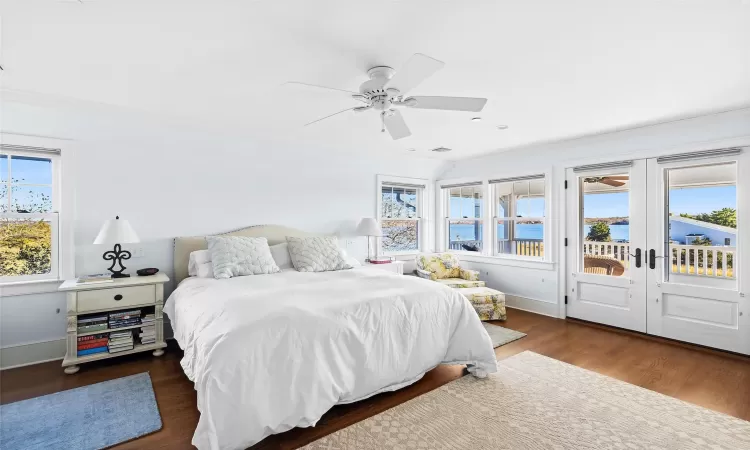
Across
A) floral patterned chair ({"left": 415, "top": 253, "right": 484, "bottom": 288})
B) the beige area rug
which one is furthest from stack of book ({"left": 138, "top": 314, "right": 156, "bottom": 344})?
floral patterned chair ({"left": 415, "top": 253, "right": 484, "bottom": 288})

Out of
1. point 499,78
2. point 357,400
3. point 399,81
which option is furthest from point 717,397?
point 399,81

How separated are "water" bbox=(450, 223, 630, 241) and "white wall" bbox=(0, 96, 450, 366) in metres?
2.31

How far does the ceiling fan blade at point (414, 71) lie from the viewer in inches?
72.7

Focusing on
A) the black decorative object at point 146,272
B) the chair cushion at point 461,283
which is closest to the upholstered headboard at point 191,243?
the black decorative object at point 146,272

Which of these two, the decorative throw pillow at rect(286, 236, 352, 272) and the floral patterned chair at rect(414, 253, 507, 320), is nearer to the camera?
the decorative throw pillow at rect(286, 236, 352, 272)

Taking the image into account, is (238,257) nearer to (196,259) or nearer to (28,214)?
(196,259)

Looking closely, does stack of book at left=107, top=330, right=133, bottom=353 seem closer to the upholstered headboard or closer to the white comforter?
the white comforter

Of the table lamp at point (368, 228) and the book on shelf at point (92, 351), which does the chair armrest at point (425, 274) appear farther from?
the book on shelf at point (92, 351)

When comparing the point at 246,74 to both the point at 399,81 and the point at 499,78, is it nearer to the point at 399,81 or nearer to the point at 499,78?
the point at 399,81

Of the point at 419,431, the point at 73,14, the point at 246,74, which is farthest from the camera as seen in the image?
the point at 246,74

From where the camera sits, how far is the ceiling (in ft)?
5.74

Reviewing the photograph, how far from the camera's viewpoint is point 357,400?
7.55ft

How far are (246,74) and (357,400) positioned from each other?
2.41 meters

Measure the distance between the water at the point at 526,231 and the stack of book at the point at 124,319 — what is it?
4677 mm
